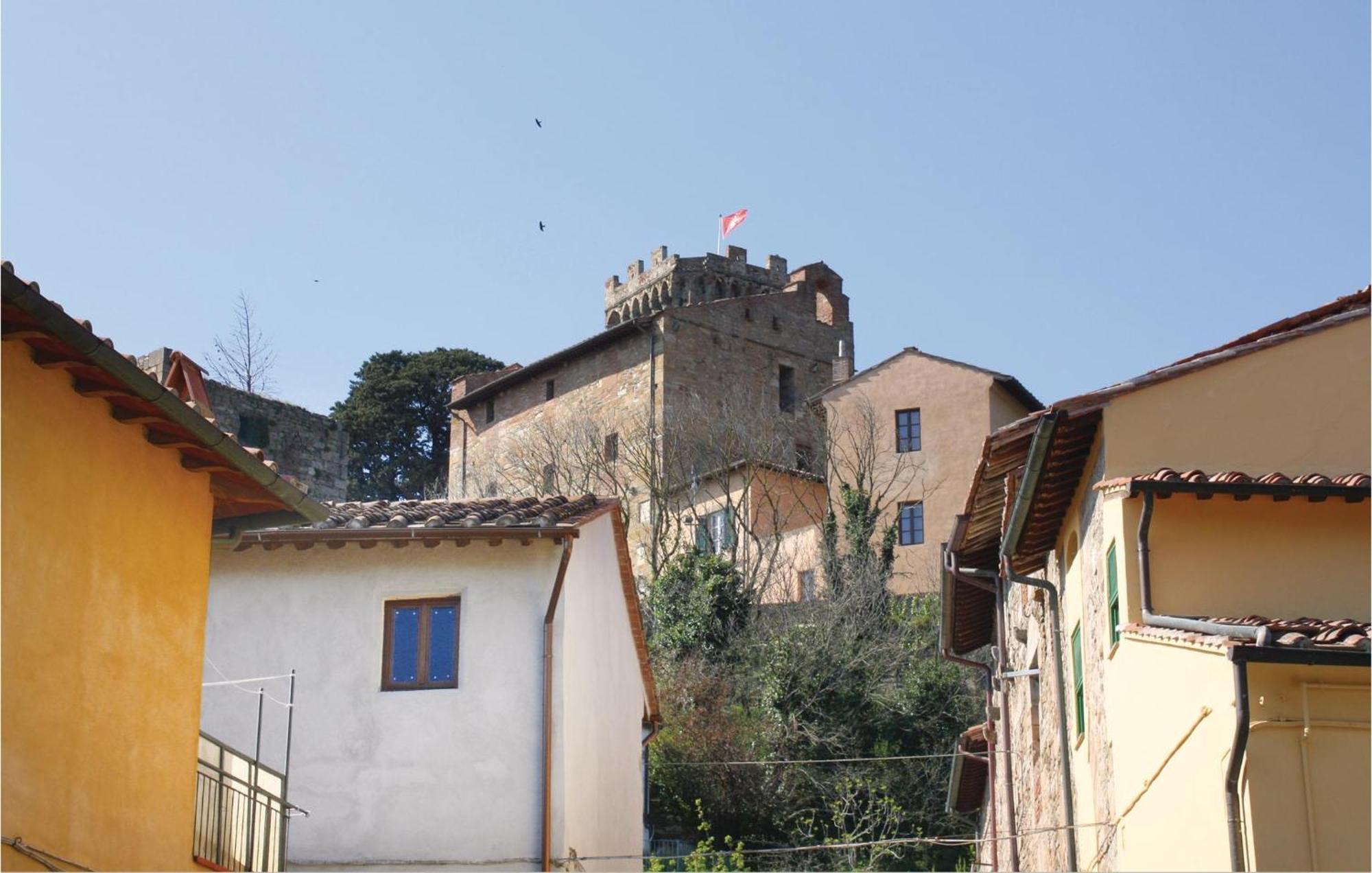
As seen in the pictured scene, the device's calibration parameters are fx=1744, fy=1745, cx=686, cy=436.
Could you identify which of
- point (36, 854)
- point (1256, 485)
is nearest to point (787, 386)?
point (1256, 485)

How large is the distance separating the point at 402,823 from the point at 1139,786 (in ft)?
21.9

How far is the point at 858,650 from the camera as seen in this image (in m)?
30.7

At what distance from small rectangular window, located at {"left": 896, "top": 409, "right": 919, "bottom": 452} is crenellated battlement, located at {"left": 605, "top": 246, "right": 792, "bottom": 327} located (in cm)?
2042

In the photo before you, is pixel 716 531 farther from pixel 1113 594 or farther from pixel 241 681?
pixel 1113 594

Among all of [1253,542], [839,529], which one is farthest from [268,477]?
[839,529]

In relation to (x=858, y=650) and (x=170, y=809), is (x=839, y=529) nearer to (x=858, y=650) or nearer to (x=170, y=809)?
(x=858, y=650)

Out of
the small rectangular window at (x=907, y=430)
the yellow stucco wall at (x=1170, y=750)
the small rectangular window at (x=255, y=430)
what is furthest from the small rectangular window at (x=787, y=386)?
the yellow stucco wall at (x=1170, y=750)

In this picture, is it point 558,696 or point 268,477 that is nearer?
point 268,477

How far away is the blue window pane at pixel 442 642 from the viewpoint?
15.2 metres

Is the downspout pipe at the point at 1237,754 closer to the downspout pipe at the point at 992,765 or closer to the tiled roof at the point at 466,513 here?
the tiled roof at the point at 466,513

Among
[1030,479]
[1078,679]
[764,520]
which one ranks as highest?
[764,520]

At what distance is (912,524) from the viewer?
39906 mm

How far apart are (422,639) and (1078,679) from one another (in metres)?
5.66

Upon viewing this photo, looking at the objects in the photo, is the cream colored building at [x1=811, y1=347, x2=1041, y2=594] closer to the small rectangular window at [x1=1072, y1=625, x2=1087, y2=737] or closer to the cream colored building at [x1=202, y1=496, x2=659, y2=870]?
the cream colored building at [x1=202, y1=496, x2=659, y2=870]
